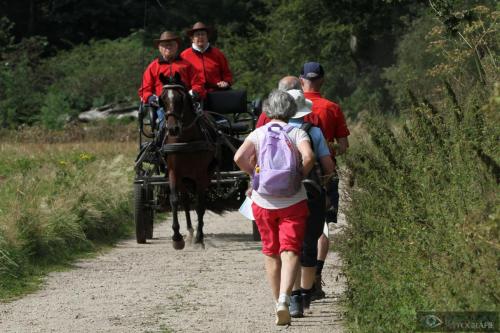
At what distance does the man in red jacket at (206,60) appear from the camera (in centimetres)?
1675

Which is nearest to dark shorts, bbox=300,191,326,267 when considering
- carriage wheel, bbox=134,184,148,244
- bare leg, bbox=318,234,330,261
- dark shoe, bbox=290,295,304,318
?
dark shoe, bbox=290,295,304,318

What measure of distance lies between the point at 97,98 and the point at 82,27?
51.7ft

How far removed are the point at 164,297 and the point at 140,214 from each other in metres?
5.20

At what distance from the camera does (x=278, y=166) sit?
9.24 m

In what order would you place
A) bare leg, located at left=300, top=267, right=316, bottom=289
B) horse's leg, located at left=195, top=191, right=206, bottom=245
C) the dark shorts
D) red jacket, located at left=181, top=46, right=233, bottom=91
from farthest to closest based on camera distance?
red jacket, located at left=181, top=46, right=233, bottom=91
horse's leg, located at left=195, top=191, right=206, bottom=245
bare leg, located at left=300, top=267, right=316, bottom=289
the dark shorts

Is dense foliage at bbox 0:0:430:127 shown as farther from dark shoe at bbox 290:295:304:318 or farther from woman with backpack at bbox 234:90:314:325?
woman with backpack at bbox 234:90:314:325

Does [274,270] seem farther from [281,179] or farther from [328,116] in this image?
[328,116]

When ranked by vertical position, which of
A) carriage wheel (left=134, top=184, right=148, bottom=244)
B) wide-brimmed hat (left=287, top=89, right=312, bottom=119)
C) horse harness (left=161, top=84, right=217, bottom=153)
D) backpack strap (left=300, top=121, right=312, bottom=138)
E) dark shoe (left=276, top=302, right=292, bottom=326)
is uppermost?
wide-brimmed hat (left=287, top=89, right=312, bottom=119)

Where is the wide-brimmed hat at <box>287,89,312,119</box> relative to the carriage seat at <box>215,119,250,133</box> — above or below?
above

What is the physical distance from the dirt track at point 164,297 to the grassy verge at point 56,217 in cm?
33

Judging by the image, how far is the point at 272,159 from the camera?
9.25m

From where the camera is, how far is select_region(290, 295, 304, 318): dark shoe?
31.8 ft

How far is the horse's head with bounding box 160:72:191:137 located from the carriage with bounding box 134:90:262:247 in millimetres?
712

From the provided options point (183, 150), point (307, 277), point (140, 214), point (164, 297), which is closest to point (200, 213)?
point (140, 214)
